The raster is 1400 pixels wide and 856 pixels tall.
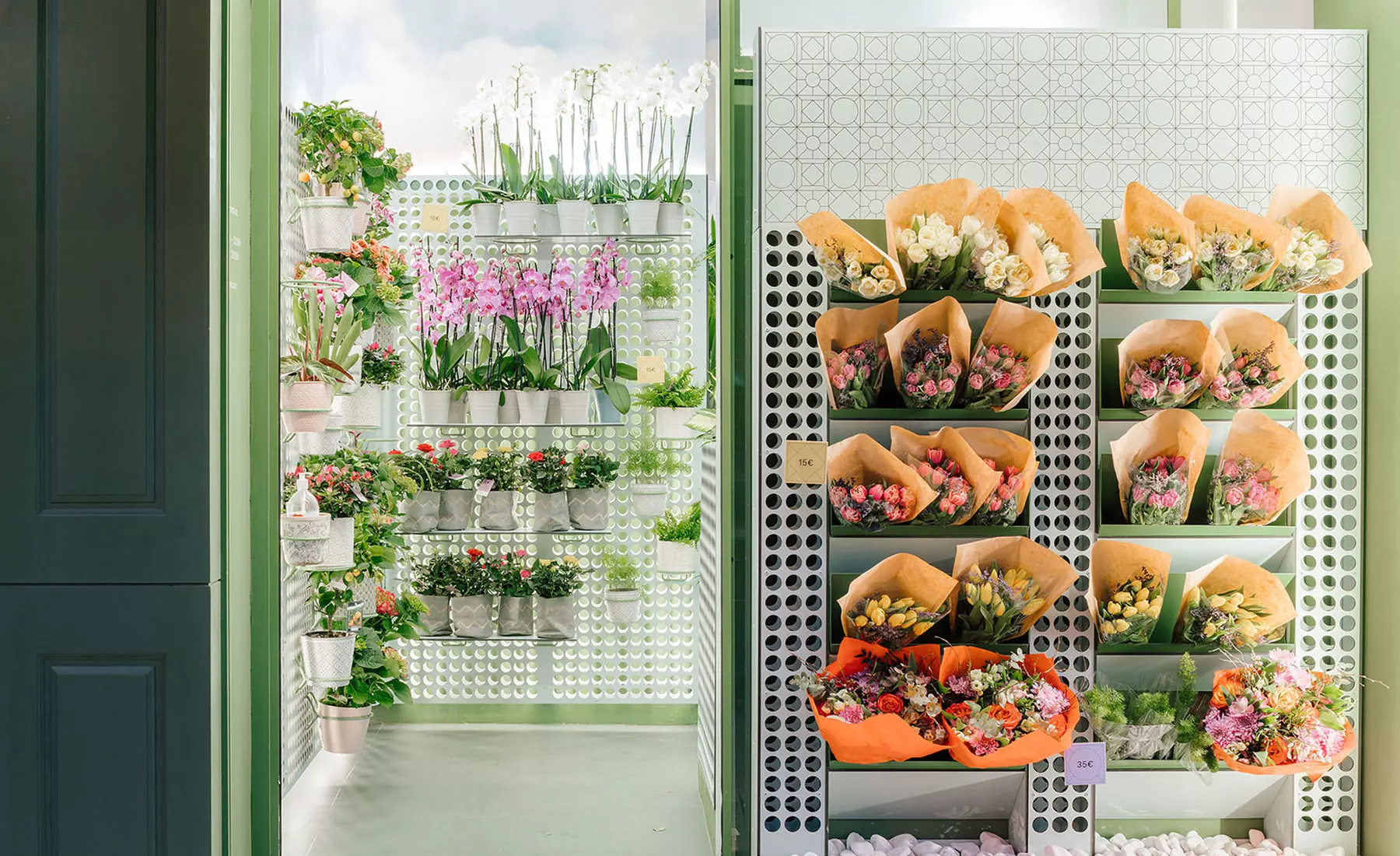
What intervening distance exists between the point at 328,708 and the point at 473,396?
48.2 inches

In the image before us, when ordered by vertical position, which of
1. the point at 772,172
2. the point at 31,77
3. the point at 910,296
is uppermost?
the point at 31,77

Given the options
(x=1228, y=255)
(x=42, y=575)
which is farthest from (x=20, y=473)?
(x=1228, y=255)

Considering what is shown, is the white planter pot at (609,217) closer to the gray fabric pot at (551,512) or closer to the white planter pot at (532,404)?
the white planter pot at (532,404)

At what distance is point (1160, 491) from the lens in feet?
8.13

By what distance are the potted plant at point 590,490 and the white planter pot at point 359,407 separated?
81cm

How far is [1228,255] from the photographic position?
94.7 inches

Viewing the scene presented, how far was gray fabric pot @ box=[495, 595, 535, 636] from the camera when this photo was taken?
3.73 meters

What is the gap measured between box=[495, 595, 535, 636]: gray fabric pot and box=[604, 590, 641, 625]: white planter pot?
32cm

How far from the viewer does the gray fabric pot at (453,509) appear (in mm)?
3783

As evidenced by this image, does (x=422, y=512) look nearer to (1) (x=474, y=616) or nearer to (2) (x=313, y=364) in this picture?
(1) (x=474, y=616)

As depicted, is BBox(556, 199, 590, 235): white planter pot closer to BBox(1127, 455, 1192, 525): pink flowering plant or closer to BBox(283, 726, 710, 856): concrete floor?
BBox(283, 726, 710, 856): concrete floor

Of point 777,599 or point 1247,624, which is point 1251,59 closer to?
point 1247,624

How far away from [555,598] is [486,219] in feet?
4.97

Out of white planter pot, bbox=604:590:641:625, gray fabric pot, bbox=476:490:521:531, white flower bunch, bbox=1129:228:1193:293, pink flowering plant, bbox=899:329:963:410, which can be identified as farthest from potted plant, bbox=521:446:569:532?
white flower bunch, bbox=1129:228:1193:293
